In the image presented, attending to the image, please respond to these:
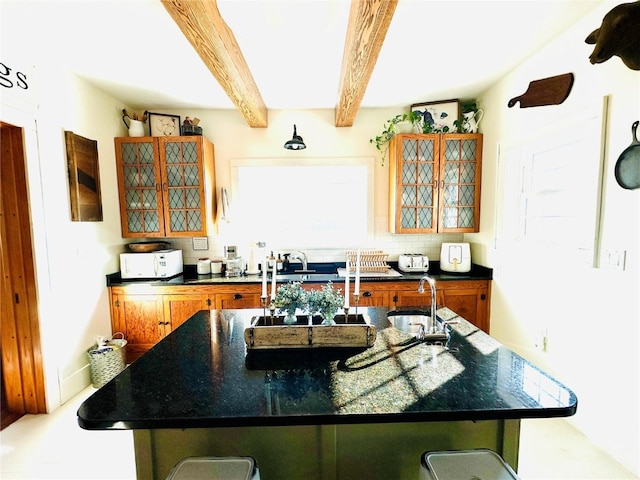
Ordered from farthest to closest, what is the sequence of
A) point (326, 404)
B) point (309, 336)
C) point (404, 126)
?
point (404, 126), point (309, 336), point (326, 404)

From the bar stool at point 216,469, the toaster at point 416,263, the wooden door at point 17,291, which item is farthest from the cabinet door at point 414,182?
the wooden door at point 17,291

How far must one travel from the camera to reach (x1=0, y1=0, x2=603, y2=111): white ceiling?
1314mm

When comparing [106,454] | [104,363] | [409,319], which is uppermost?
[409,319]

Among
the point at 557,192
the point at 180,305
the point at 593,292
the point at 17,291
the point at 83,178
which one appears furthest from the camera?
the point at 180,305

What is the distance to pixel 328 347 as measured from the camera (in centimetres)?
139

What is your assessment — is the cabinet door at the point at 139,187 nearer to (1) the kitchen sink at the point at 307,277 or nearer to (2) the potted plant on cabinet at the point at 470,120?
(1) the kitchen sink at the point at 307,277

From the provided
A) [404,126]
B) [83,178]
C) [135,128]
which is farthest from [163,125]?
[404,126]

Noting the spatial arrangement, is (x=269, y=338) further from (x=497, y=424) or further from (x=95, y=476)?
(x=95, y=476)

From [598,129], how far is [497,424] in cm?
181

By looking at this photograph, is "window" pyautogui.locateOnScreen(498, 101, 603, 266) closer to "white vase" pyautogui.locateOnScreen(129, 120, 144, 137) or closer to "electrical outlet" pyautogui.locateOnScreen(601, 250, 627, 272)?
"electrical outlet" pyautogui.locateOnScreen(601, 250, 627, 272)

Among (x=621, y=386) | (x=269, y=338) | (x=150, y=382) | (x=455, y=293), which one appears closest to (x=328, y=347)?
(x=269, y=338)

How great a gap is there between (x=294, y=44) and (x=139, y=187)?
2145mm

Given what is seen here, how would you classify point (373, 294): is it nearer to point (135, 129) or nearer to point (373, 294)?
point (373, 294)

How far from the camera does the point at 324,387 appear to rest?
1088 millimetres
